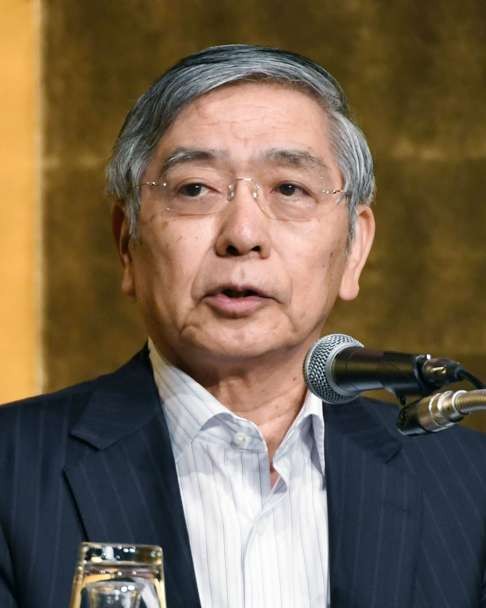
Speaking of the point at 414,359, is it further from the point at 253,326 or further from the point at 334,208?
the point at 334,208

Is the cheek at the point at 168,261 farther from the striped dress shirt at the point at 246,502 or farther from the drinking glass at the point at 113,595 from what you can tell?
the drinking glass at the point at 113,595

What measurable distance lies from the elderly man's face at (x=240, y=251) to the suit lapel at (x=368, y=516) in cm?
22

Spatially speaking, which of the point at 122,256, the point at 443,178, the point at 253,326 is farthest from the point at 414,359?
the point at 443,178

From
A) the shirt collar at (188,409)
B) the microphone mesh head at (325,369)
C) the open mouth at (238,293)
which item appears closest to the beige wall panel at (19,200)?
the shirt collar at (188,409)

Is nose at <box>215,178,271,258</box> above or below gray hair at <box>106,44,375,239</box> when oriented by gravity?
below

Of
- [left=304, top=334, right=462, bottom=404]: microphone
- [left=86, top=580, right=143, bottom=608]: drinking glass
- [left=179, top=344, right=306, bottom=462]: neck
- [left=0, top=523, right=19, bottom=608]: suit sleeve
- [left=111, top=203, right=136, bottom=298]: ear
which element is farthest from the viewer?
[left=111, top=203, right=136, bottom=298]: ear

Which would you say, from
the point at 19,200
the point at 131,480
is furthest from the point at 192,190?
the point at 19,200

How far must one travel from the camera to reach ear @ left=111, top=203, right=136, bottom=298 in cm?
232

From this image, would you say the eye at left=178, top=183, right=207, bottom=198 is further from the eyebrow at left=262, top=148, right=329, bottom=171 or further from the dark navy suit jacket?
the dark navy suit jacket

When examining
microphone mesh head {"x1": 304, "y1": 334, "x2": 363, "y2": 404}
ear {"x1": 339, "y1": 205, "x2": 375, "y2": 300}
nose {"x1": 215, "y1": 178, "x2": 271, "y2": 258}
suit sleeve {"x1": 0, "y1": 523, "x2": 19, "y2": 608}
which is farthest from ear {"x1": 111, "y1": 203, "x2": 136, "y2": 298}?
microphone mesh head {"x1": 304, "y1": 334, "x2": 363, "y2": 404}

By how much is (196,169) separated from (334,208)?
0.25m

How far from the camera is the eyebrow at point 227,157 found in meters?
2.15

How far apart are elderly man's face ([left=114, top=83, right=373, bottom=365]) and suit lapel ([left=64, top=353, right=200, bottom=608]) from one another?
13 centimetres

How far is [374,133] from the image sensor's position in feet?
10.1
